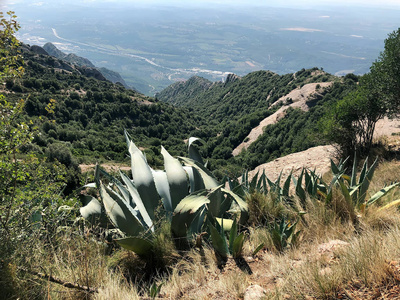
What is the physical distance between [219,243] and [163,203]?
2.60ft

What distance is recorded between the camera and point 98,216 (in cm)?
255

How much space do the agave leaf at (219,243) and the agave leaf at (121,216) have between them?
0.73 meters

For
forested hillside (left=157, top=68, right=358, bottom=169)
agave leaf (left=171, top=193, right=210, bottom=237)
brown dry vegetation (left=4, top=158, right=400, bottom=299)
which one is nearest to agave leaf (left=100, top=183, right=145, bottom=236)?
brown dry vegetation (left=4, top=158, right=400, bottom=299)

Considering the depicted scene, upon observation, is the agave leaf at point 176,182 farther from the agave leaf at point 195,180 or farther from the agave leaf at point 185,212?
the agave leaf at point 185,212

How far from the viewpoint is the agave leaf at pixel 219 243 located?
2.01 meters

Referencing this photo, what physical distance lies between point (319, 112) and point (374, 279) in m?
33.7

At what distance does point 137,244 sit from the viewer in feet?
6.60

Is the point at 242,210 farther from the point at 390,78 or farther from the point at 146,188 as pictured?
the point at 390,78

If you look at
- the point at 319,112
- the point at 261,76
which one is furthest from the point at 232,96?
the point at 319,112

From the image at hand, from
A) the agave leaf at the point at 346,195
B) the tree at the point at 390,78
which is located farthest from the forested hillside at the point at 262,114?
the agave leaf at the point at 346,195

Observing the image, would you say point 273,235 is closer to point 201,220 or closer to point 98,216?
point 201,220

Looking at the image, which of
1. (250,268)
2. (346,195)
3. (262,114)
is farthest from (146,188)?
(262,114)

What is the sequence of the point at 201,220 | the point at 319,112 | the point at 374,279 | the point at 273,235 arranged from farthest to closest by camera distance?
the point at 319,112, the point at 201,220, the point at 273,235, the point at 374,279

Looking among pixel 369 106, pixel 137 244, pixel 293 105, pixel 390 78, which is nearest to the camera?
pixel 137 244
